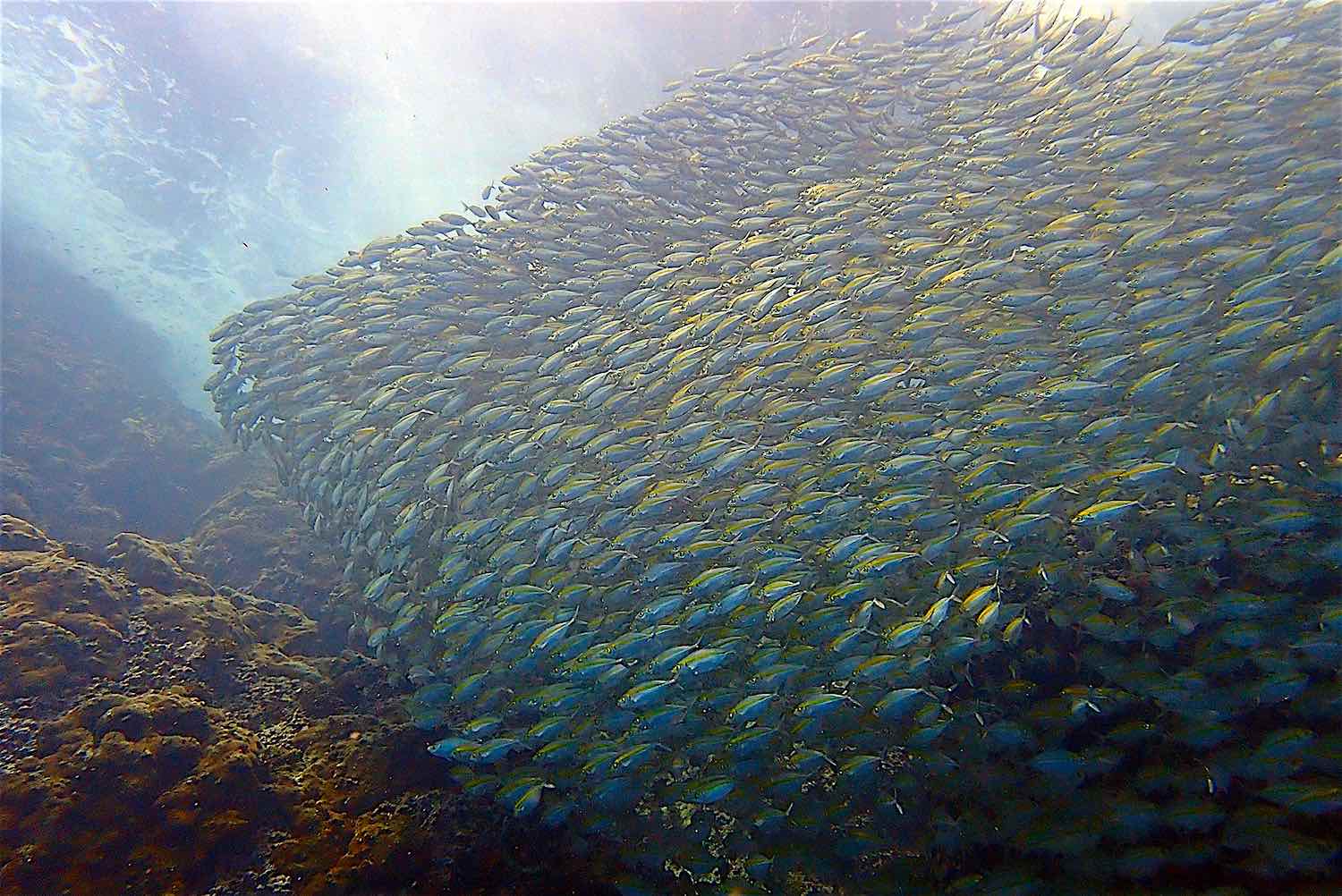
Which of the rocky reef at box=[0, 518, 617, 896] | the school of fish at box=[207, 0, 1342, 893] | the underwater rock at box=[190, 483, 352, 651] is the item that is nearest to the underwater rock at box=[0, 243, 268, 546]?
the underwater rock at box=[190, 483, 352, 651]

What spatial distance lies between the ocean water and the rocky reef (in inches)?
13.0

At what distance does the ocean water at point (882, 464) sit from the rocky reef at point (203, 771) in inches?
13.0

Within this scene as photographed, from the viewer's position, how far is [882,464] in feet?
15.6

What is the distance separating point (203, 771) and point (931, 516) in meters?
5.30

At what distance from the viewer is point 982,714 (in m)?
4.21

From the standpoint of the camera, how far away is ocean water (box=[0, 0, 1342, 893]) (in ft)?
13.0

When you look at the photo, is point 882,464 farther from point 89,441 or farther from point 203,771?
point 89,441

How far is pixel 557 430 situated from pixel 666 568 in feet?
5.09

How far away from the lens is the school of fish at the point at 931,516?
3865 mm

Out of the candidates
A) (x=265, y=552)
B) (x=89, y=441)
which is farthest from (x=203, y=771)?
(x=89, y=441)

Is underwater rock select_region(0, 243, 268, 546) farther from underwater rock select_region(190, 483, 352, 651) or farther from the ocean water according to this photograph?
the ocean water

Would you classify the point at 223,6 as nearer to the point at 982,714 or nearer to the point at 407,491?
the point at 407,491

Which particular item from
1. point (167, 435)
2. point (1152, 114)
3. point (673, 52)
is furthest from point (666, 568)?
point (673, 52)

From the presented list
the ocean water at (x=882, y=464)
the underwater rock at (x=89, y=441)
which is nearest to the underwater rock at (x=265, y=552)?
the ocean water at (x=882, y=464)
